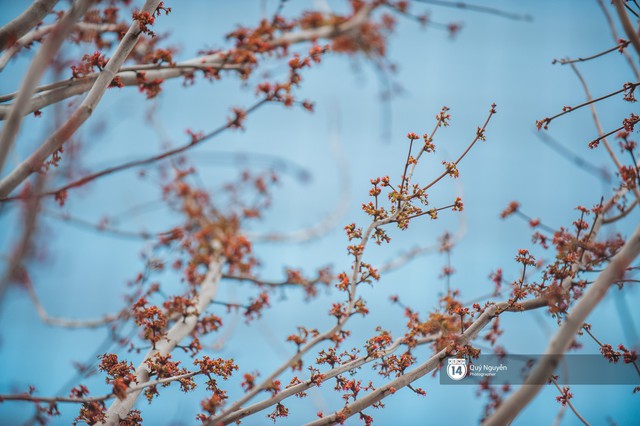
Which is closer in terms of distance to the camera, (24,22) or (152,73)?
(24,22)

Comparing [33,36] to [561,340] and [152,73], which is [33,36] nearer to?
[152,73]

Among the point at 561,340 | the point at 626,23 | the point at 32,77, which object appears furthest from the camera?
the point at 626,23

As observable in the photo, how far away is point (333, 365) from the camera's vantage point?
7.01 feet

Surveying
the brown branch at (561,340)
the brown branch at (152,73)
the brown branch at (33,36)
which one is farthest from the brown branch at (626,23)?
the brown branch at (33,36)

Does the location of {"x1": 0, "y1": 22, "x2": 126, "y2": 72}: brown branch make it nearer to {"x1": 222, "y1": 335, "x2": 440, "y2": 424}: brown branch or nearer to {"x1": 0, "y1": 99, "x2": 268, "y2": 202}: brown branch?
{"x1": 0, "y1": 99, "x2": 268, "y2": 202}: brown branch

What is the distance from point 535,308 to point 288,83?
1.60 meters

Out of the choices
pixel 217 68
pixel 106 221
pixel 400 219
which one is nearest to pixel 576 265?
pixel 400 219

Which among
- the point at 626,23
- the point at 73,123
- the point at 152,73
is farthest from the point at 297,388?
the point at 626,23

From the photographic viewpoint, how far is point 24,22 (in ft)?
6.15

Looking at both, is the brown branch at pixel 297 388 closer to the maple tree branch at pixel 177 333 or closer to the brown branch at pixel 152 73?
the maple tree branch at pixel 177 333

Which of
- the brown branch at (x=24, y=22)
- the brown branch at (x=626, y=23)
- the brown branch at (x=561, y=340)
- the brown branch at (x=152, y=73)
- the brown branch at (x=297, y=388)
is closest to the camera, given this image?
the brown branch at (x=561, y=340)

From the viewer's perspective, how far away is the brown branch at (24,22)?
6.13ft

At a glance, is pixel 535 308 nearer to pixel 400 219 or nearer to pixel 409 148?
pixel 400 219

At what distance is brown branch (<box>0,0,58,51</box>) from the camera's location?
1869 mm
